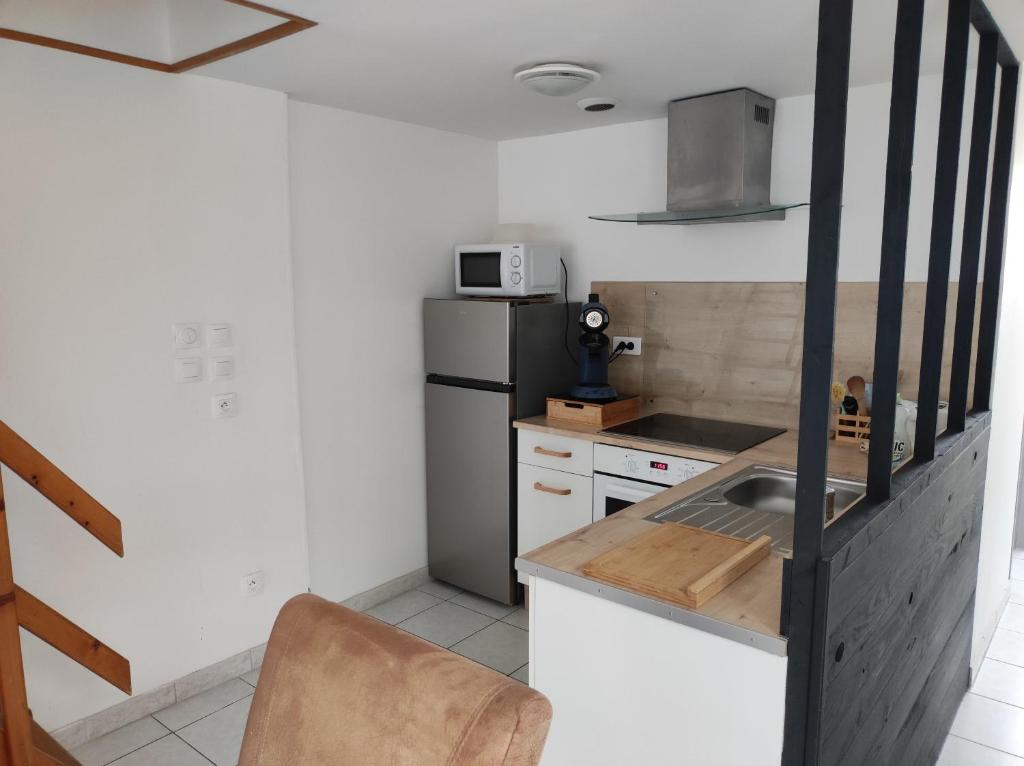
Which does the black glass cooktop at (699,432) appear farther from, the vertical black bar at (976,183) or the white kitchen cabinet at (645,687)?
the white kitchen cabinet at (645,687)

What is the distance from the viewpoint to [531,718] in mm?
936

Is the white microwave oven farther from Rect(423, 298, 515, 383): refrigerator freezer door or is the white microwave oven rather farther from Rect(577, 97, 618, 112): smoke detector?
Rect(577, 97, 618, 112): smoke detector

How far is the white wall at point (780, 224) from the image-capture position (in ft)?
9.42

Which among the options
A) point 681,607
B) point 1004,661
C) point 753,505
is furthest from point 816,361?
point 1004,661

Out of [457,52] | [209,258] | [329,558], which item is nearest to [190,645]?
[329,558]

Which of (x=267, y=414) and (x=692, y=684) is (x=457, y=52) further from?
(x=692, y=684)

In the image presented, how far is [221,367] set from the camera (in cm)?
281

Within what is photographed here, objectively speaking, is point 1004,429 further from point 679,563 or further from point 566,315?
point 679,563

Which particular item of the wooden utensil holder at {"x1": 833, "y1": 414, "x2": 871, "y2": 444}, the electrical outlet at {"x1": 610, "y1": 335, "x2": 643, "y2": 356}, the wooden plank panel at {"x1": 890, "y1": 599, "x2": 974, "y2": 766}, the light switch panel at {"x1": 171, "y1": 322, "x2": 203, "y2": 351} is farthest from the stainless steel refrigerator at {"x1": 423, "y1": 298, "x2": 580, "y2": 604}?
the wooden plank panel at {"x1": 890, "y1": 599, "x2": 974, "y2": 766}

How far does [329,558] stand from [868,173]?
2.77 metres

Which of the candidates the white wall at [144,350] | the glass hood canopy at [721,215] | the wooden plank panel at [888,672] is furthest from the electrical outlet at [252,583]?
the wooden plank panel at [888,672]

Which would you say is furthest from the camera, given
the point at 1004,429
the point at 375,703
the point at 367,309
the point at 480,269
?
the point at 480,269

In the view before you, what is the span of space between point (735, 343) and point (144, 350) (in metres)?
2.38

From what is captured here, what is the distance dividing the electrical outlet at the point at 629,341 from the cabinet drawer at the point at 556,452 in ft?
2.18
